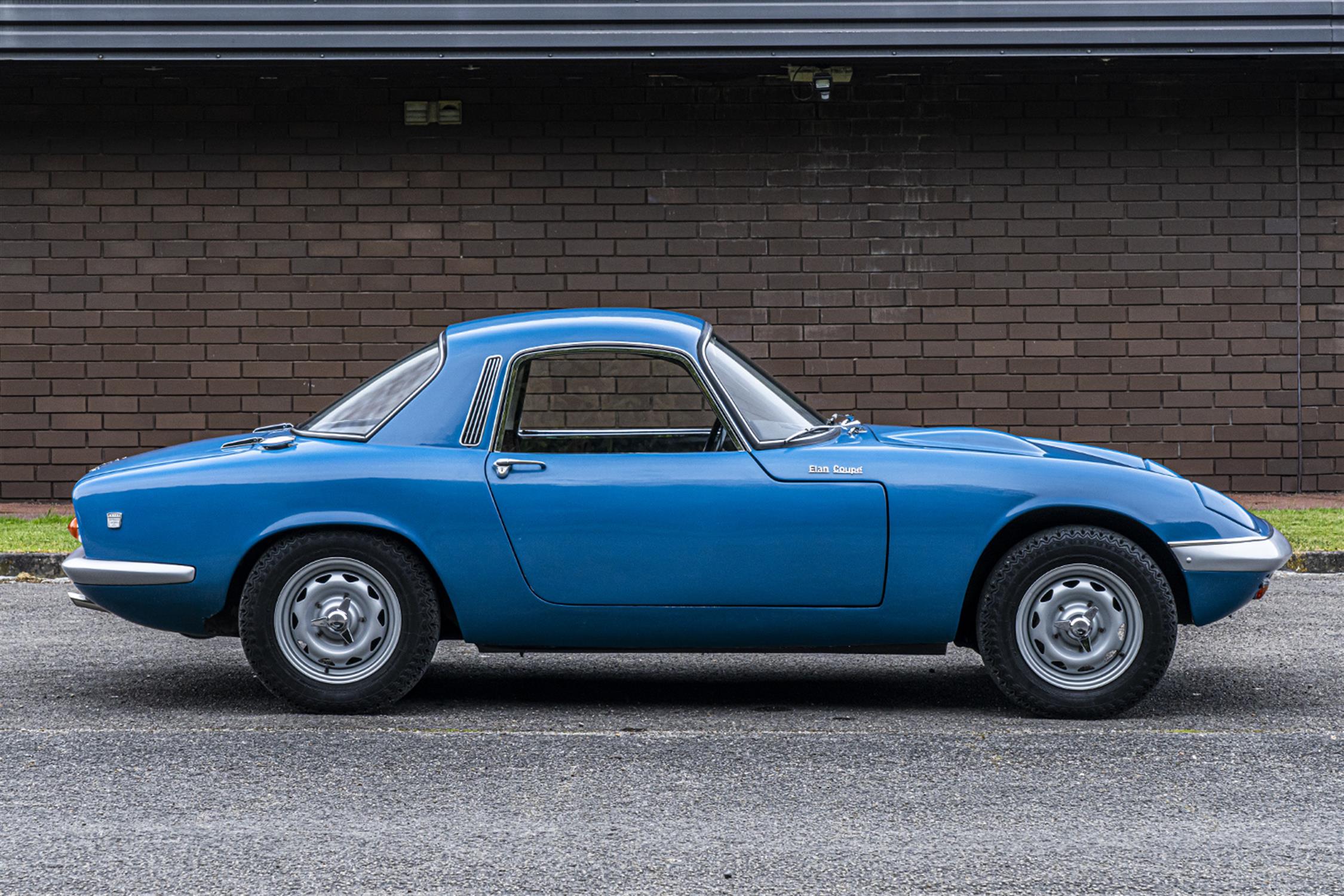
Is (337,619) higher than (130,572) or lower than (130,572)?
lower

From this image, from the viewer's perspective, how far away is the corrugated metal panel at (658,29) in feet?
37.1

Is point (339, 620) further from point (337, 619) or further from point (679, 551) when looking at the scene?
point (679, 551)

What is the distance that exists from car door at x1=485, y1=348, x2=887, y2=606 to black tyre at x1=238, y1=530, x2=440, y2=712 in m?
0.44

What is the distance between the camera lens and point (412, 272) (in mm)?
12367

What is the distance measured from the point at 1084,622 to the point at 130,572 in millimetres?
3415

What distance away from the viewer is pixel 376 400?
18.0 ft

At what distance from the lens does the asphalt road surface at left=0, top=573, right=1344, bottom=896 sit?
3.59 m

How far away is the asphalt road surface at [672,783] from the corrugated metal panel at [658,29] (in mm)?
6466

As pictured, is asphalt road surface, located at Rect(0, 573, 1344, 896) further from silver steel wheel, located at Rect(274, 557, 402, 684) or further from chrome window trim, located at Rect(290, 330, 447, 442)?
chrome window trim, located at Rect(290, 330, 447, 442)

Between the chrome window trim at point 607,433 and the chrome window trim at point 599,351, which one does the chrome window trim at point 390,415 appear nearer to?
the chrome window trim at point 599,351

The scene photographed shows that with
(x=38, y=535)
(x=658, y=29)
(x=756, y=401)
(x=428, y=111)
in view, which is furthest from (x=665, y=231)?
(x=756, y=401)

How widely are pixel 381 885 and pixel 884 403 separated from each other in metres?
9.46

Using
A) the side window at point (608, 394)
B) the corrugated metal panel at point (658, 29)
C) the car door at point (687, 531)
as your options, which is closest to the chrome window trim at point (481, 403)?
the car door at point (687, 531)

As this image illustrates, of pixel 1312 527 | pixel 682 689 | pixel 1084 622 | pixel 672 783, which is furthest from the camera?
pixel 1312 527
